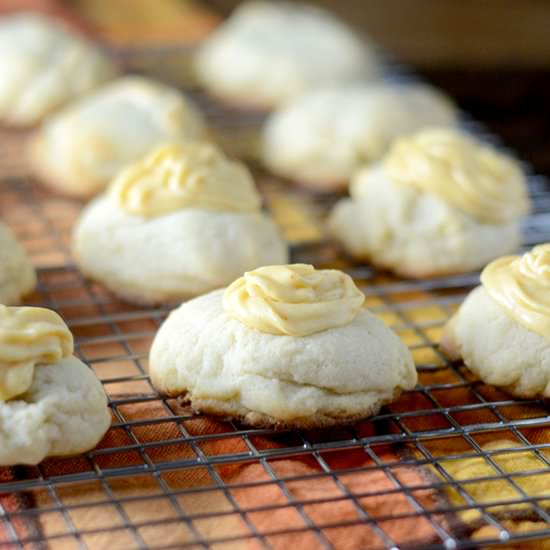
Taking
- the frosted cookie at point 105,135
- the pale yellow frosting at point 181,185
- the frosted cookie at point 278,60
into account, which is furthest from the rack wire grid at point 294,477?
the frosted cookie at point 278,60

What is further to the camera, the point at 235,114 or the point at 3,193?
the point at 235,114

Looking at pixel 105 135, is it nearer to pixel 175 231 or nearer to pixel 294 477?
pixel 175 231

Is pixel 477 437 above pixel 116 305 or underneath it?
above

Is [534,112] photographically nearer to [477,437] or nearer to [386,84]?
[386,84]

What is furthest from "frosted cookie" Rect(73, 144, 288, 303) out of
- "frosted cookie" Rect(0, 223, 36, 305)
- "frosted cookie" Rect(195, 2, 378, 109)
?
"frosted cookie" Rect(195, 2, 378, 109)

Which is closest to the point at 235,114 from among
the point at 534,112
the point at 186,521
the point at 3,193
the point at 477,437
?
the point at 3,193

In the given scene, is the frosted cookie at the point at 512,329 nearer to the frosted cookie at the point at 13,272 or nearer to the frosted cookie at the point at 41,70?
the frosted cookie at the point at 13,272
